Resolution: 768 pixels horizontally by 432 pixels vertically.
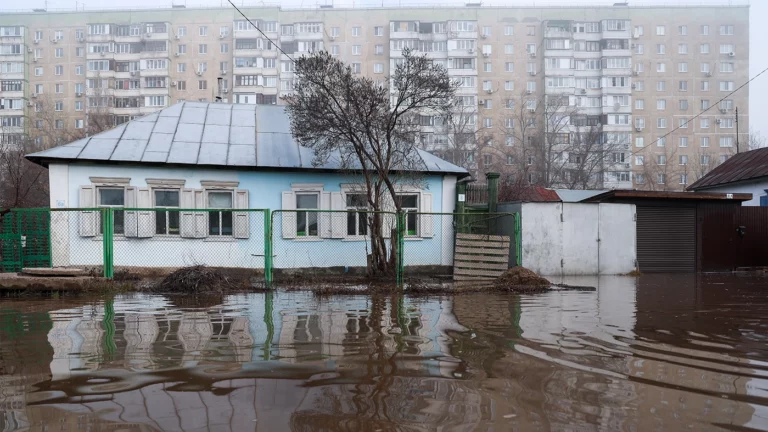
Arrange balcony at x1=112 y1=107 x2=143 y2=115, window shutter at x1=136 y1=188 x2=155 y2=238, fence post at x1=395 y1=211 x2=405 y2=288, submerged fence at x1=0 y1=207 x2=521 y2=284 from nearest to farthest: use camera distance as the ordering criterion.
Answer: fence post at x1=395 y1=211 x2=405 y2=288, submerged fence at x1=0 y1=207 x2=521 y2=284, window shutter at x1=136 y1=188 x2=155 y2=238, balcony at x1=112 y1=107 x2=143 y2=115

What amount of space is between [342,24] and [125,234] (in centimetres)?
5997

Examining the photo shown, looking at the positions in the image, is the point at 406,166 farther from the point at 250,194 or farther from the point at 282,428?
the point at 282,428

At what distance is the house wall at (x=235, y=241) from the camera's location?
15.7m

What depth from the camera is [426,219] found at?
17.6 meters

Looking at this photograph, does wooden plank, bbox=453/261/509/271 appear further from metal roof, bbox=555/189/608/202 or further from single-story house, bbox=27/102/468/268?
metal roof, bbox=555/189/608/202

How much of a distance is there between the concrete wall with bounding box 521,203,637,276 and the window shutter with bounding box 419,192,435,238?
2856 mm

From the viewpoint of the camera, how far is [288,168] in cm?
1689

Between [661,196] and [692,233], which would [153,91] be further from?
[692,233]

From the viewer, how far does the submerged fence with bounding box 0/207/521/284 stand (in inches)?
570

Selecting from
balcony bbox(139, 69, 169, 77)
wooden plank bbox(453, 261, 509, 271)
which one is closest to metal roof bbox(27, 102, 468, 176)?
wooden plank bbox(453, 261, 509, 271)

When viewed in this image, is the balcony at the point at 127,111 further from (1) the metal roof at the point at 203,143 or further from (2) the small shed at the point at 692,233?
(2) the small shed at the point at 692,233

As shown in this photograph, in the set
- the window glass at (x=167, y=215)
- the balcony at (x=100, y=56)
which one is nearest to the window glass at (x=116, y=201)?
the window glass at (x=167, y=215)

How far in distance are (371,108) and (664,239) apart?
11.8 m

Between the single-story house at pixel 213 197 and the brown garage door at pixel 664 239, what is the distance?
22.1 feet
